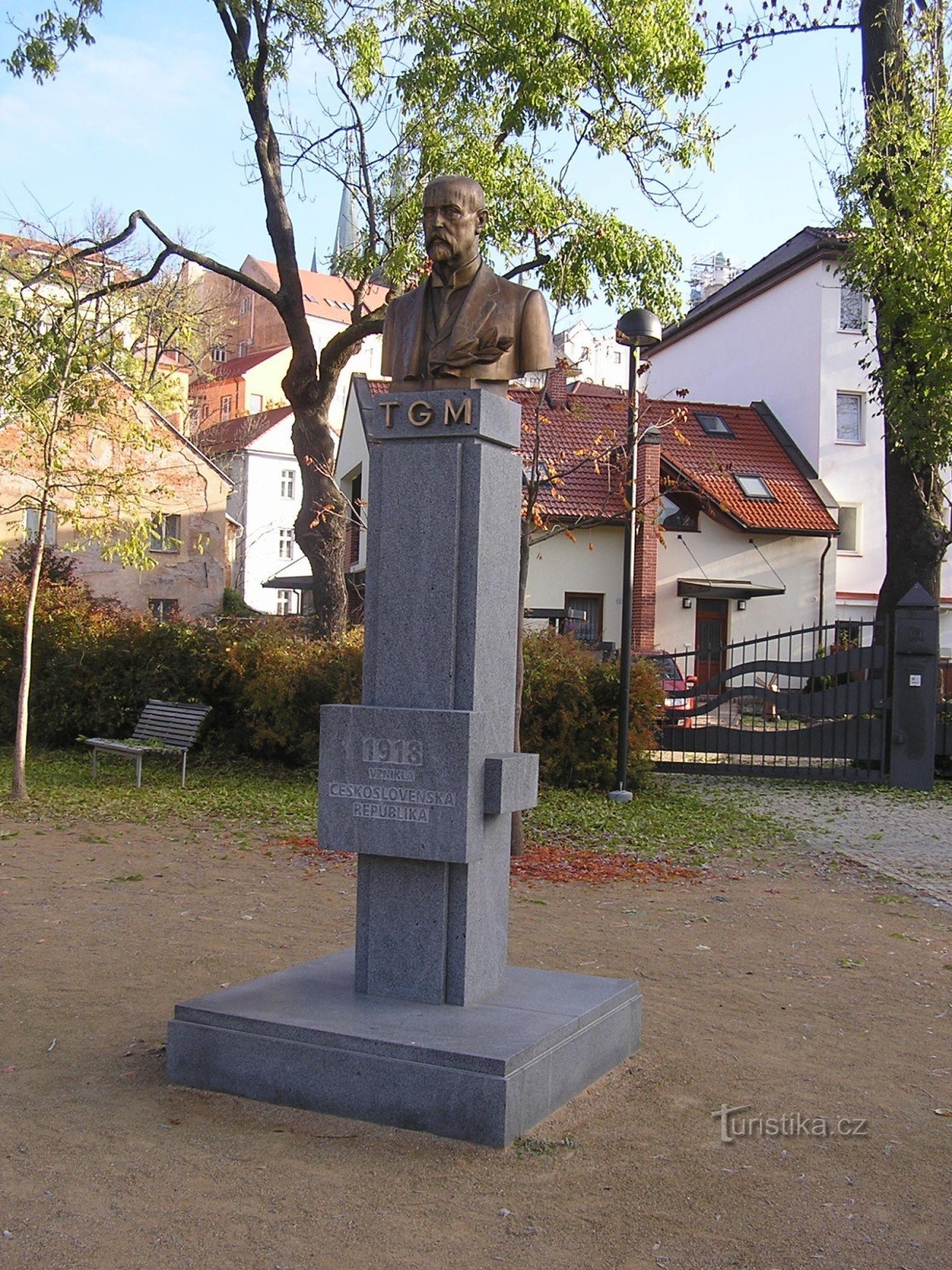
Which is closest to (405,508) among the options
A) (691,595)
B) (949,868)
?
(949,868)

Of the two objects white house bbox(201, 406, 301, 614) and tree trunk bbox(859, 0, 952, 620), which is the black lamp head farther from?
white house bbox(201, 406, 301, 614)

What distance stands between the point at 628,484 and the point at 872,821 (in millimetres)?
4380

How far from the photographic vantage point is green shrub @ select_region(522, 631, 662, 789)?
47.8ft

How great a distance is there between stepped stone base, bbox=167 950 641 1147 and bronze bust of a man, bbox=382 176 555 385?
2623 millimetres

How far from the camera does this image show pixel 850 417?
37469mm

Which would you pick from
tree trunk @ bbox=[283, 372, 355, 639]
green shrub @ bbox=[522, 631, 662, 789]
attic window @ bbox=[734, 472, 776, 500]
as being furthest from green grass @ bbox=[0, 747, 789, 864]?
attic window @ bbox=[734, 472, 776, 500]

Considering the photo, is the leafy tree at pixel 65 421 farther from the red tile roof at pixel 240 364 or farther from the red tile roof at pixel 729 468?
the red tile roof at pixel 240 364

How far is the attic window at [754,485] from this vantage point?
34750 mm

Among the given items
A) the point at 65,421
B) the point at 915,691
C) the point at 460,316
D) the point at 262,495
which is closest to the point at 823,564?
the point at 915,691

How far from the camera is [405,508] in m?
5.50

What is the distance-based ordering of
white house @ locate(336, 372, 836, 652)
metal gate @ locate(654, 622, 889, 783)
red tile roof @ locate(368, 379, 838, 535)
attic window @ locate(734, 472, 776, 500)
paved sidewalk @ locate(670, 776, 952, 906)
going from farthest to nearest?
attic window @ locate(734, 472, 776, 500), white house @ locate(336, 372, 836, 652), red tile roof @ locate(368, 379, 838, 535), metal gate @ locate(654, 622, 889, 783), paved sidewalk @ locate(670, 776, 952, 906)

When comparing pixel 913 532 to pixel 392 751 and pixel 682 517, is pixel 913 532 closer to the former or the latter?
pixel 392 751

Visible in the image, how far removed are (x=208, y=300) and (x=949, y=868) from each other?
137 feet

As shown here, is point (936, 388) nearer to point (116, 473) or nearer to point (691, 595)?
point (116, 473)
